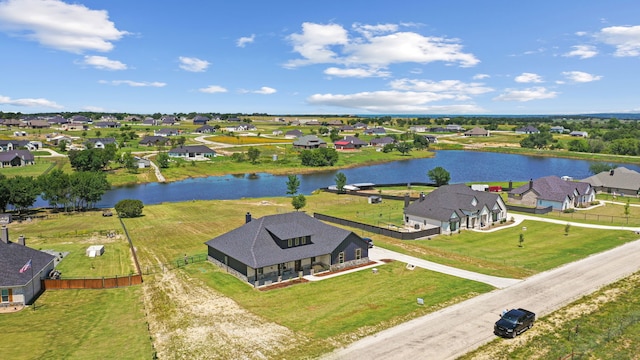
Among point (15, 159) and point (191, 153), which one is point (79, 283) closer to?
point (15, 159)

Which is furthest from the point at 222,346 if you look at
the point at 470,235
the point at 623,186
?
the point at 623,186

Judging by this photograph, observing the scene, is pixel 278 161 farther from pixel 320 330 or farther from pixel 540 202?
pixel 320 330

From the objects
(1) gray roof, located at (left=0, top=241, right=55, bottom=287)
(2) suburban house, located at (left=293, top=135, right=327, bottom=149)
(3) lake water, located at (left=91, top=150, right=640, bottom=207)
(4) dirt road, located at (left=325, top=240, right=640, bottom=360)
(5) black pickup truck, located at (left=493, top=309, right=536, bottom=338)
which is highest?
(2) suburban house, located at (left=293, top=135, right=327, bottom=149)

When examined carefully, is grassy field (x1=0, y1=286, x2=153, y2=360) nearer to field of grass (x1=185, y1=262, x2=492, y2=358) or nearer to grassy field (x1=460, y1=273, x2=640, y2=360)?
field of grass (x1=185, y1=262, x2=492, y2=358)

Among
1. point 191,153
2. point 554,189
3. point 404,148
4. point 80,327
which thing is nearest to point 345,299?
point 80,327

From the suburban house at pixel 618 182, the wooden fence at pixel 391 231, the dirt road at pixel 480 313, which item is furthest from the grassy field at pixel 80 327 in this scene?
the suburban house at pixel 618 182

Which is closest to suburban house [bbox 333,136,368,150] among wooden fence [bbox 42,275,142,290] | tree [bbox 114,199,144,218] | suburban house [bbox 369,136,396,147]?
suburban house [bbox 369,136,396,147]

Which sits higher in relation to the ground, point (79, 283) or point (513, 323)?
point (513, 323)
